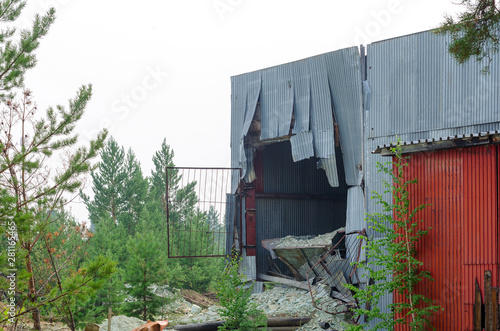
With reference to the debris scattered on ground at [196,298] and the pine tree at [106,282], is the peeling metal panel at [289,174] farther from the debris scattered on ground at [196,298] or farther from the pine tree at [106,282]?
the debris scattered on ground at [196,298]

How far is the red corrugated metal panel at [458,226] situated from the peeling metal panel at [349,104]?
423cm

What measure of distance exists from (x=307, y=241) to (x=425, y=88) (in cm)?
633

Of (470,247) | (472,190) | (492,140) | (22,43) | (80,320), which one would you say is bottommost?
(80,320)

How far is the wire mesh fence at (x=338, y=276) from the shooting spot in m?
15.9

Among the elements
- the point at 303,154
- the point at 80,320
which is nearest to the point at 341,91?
the point at 303,154

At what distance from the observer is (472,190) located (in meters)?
11.6

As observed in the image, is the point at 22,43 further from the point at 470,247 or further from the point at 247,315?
the point at 470,247

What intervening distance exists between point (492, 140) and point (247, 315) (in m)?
→ 7.67

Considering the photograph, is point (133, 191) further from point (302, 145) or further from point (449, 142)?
point (449, 142)

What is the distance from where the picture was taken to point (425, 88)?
50.2 ft

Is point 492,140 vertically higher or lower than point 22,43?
lower

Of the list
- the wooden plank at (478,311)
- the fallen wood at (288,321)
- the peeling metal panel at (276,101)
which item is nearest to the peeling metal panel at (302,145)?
the peeling metal panel at (276,101)

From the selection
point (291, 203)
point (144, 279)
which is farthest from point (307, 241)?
point (144, 279)

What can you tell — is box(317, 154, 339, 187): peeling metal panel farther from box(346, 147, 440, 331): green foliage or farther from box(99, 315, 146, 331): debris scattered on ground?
box(99, 315, 146, 331): debris scattered on ground
